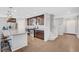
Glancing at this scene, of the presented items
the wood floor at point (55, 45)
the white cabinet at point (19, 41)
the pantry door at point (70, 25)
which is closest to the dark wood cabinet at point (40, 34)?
the wood floor at point (55, 45)

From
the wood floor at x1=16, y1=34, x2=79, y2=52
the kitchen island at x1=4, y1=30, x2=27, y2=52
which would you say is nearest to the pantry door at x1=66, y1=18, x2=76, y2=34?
the wood floor at x1=16, y1=34, x2=79, y2=52

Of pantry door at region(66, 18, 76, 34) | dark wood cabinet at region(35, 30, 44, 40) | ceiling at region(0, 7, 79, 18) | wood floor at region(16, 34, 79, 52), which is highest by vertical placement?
ceiling at region(0, 7, 79, 18)

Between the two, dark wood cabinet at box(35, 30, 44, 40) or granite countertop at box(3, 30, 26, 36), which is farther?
dark wood cabinet at box(35, 30, 44, 40)

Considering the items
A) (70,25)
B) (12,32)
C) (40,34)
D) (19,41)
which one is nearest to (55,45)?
(40,34)

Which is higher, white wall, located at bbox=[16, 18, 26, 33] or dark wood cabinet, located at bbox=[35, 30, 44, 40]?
white wall, located at bbox=[16, 18, 26, 33]

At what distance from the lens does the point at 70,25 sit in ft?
7.40

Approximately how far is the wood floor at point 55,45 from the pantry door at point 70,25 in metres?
0.11

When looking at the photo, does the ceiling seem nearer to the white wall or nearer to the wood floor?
the white wall

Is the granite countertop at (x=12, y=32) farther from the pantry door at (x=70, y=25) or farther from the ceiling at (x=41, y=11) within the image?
the pantry door at (x=70, y=25)

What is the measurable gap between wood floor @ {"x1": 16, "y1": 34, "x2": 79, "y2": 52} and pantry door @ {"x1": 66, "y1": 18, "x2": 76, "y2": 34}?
4.1 inches

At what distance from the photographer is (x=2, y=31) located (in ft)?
7.09

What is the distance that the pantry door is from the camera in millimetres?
2236

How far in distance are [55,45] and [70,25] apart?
514mm

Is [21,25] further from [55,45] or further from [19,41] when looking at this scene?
[55,45]
